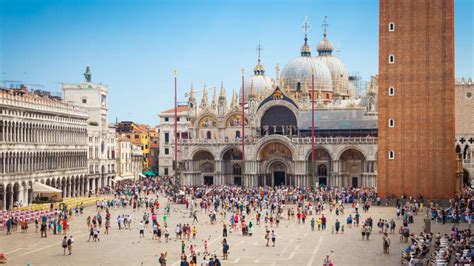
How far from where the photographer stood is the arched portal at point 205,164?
96.8m

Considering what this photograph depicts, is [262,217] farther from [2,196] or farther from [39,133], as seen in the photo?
[39,133]

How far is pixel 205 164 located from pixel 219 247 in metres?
55.4

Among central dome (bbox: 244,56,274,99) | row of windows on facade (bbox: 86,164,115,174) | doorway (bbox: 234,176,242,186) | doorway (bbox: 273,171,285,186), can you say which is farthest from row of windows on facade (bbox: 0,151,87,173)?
central dome (bbox: 244,56,274,99)

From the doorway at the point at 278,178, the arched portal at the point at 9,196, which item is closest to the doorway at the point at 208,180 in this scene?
the doorway at the point at 278,178

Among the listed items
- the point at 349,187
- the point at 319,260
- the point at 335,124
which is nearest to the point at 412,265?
the point at 319,260

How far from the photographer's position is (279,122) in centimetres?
9481

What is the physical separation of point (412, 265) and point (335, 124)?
5943cm

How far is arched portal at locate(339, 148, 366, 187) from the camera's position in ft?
288

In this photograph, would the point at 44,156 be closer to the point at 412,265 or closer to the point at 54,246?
the point at 54,246

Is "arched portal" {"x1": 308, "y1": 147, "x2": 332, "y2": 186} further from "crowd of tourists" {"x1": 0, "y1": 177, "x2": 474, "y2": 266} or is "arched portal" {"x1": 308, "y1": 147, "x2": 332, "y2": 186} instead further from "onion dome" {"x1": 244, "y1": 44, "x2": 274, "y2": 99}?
"onion dome" {"x1": 244, "y1": 44, "x2": 274, "y2": 99}

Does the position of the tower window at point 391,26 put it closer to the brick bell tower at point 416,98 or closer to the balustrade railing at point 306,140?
the brick bell tower at point 416,98

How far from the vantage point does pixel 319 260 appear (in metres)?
37.3

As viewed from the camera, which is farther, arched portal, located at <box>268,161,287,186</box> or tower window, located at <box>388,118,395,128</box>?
arched portal, located at <box>268,161,287,186</box>

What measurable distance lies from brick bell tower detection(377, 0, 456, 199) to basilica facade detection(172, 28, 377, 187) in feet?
49.1
